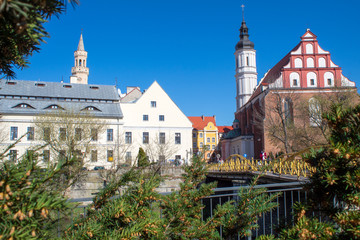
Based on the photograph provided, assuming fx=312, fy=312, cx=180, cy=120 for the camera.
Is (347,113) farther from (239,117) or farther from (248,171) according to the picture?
(239,117)

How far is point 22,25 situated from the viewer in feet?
3.78

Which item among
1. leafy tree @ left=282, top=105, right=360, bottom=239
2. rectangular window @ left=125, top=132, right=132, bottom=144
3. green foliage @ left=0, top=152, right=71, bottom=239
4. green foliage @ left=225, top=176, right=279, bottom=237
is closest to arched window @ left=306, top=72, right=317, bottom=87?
rectangular window @ left=125, top=132, right=132, bottom=144

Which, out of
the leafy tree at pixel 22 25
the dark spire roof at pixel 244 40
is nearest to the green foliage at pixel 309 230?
the leafy tree at pixel 22 25

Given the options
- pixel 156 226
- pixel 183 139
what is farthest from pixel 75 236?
pixel 183 139

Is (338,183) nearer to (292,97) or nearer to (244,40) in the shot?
(292,97)

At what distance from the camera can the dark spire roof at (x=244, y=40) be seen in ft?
207

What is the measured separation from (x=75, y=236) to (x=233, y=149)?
57.5 meters

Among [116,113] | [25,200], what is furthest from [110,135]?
[25,200]

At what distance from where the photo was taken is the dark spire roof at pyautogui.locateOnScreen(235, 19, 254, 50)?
207ft

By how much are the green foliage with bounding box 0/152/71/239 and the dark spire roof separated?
6508 centimetres

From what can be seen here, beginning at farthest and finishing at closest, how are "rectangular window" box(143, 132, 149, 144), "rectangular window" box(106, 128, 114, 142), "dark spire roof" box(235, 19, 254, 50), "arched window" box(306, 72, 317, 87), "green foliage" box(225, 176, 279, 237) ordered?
"dark spire roof" box(235, 19, 254, 50) → "arched window" box(306, 72, 317, 87) → "rectangular window" box(143, 132, 149, 144) → "rectangular window" box(106, 128, 114, 142) → "green foliage" box(225, 176, 279, 237)

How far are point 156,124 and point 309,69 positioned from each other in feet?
74.8

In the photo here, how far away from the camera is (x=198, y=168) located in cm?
301

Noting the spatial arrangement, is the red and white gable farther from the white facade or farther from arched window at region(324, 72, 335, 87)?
the white facade
